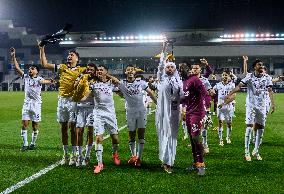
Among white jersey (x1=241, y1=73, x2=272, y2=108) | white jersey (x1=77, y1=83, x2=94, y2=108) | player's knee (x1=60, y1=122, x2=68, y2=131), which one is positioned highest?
white jersey (x1=241, y1=73, x2=272, y2=108)

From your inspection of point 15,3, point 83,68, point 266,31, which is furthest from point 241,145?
point 15,3

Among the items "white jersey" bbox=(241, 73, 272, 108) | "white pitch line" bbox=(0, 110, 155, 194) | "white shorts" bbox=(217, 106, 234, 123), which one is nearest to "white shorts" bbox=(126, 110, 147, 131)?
"white pitch line" bbox=(0, 110, 155, 194)

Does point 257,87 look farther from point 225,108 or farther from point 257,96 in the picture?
point 225,108

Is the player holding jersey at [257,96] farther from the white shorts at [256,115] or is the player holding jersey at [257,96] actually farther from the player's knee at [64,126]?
A: the player's knee at [64,126]

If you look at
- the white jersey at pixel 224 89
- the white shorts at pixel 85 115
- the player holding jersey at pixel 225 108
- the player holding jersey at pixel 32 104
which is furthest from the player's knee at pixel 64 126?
the white jersey at pixel 224 89

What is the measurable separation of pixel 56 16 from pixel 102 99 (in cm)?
5702

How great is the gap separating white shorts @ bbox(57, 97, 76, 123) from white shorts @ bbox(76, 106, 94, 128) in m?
0.13

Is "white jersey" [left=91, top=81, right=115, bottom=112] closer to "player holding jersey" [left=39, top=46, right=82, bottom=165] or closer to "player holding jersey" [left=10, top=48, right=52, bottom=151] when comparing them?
"player holding jersey" [left=39, top=46, right=82, bottom=165]

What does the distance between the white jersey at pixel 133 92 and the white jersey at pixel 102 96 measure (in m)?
0.52

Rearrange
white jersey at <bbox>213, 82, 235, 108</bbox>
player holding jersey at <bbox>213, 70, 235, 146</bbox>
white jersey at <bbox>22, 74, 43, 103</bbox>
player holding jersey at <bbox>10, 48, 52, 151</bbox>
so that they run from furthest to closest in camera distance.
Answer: white jersey at <bbox>213, 82, 235, 108</bbox> < player holding jersey at <bbox>213, 70, 235, 146</bbox> < white jersey at <bbox>22, 74, 43, 103</bbox> < player holding jersey at <bbox>10, 48, 52, 151</bbox>

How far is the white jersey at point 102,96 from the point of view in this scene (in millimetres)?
9016

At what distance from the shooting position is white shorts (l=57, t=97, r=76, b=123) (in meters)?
9.27

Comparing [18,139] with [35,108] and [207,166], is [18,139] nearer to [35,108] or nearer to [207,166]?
[35,108]

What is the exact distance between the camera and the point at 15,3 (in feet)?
211
